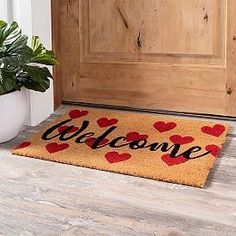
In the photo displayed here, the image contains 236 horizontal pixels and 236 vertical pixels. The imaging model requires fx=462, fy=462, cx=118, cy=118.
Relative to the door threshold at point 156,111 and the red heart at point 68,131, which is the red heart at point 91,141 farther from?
the door threshold at point 156,111

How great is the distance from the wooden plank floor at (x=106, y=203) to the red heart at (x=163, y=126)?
0.35 m

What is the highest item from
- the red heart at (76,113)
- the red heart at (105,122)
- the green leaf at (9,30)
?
the green leaf at (9,30)

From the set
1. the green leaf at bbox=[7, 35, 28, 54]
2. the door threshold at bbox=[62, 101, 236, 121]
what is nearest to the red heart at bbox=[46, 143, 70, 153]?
the green leaf at bbox=[7, 35, 28, 54]

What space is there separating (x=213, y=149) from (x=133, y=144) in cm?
31

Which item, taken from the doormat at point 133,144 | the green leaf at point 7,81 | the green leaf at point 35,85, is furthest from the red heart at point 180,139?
the green leaf at point 7,81

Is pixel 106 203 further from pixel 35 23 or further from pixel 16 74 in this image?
pixel 35 23

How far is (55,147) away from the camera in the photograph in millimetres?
1797

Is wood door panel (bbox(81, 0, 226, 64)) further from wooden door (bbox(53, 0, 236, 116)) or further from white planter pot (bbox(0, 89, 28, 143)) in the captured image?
white planter pot (bbox(0, 89, 28, 143))

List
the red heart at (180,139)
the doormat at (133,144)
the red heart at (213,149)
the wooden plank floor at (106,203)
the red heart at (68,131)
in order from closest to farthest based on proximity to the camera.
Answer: the wooden plank floor at (106,203) < the doormat at (133,144) < the red heart at (213,149) < the red heart at (180,139) < the red heart at (68,131)

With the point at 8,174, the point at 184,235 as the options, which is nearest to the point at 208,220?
the point at 184,235

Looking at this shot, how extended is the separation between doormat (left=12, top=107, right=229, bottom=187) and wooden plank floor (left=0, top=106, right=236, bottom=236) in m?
0.04

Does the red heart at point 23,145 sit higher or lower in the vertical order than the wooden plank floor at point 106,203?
higher

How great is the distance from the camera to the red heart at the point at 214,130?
6.24 ft

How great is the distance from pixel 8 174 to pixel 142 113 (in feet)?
2.67
